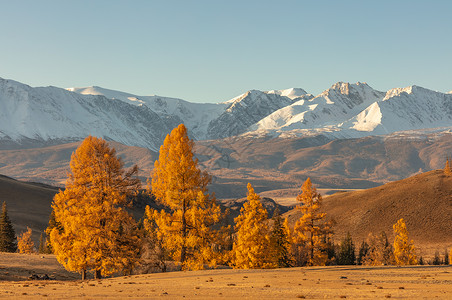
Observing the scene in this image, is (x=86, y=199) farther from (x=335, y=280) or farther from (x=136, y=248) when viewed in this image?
(x=335, y=280)

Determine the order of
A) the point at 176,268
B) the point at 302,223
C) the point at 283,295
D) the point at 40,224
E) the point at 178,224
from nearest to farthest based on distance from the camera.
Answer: the point at 283,295 < the point at 178,224 < the point at 176,268 < the point at 302,223 < the point at 40,224

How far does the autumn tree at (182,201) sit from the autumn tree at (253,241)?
11.3 meters

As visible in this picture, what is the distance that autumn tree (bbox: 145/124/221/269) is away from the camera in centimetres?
3872

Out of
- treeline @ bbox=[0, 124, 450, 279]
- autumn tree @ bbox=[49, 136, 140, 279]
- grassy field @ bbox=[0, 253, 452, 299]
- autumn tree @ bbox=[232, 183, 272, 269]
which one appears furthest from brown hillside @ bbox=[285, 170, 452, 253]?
autumn tree @ bbox=[49, 136, 140, 279]

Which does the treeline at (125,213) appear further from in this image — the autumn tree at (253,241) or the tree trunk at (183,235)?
the autumn tree at (253,241)

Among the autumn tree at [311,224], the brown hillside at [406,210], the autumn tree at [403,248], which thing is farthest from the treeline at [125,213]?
the brown hillside at [406,210]

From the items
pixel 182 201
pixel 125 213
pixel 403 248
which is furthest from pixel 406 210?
pixel 125 213

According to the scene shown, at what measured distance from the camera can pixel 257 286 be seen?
1261 inches

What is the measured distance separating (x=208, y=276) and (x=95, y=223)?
9857 mm

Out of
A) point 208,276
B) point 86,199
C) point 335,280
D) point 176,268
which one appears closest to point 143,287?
point 208,276

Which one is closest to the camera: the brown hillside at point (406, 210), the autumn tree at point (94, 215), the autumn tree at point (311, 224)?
the autumn tree at point (94, 215)

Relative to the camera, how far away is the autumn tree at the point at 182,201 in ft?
127

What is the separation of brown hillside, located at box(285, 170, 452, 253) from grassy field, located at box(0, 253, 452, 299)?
96653mm

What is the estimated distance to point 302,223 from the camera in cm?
6450
